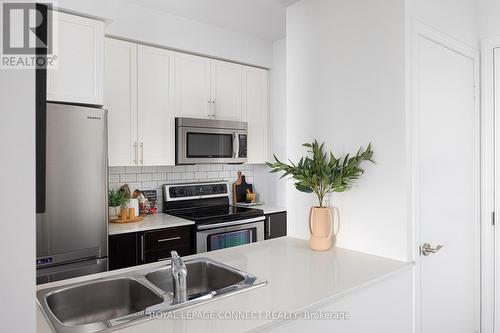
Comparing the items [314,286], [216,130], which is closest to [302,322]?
[314,286]

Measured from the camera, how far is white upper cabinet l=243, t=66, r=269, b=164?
3.72 meters

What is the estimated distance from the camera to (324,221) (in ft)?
5.74

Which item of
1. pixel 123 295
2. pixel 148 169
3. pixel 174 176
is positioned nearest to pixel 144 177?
pixel 148 169

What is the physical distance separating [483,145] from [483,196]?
1.08 ft

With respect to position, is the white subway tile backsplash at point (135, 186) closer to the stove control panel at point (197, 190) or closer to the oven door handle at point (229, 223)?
the stove control panel at point (197, 190)

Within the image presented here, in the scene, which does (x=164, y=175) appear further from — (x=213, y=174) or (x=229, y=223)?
(x=229, y=223)

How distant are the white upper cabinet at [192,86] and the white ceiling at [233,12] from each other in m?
0.37

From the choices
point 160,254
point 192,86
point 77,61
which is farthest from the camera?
point 192,86

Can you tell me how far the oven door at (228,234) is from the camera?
2873mm

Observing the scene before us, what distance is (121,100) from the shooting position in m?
2.84

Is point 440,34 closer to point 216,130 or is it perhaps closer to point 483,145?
point 483,145

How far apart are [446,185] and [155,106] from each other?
2.30 m

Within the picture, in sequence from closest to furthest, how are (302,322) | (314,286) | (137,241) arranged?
(302,322) → (314,286) → (137,241)

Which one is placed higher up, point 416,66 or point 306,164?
point 416,66
